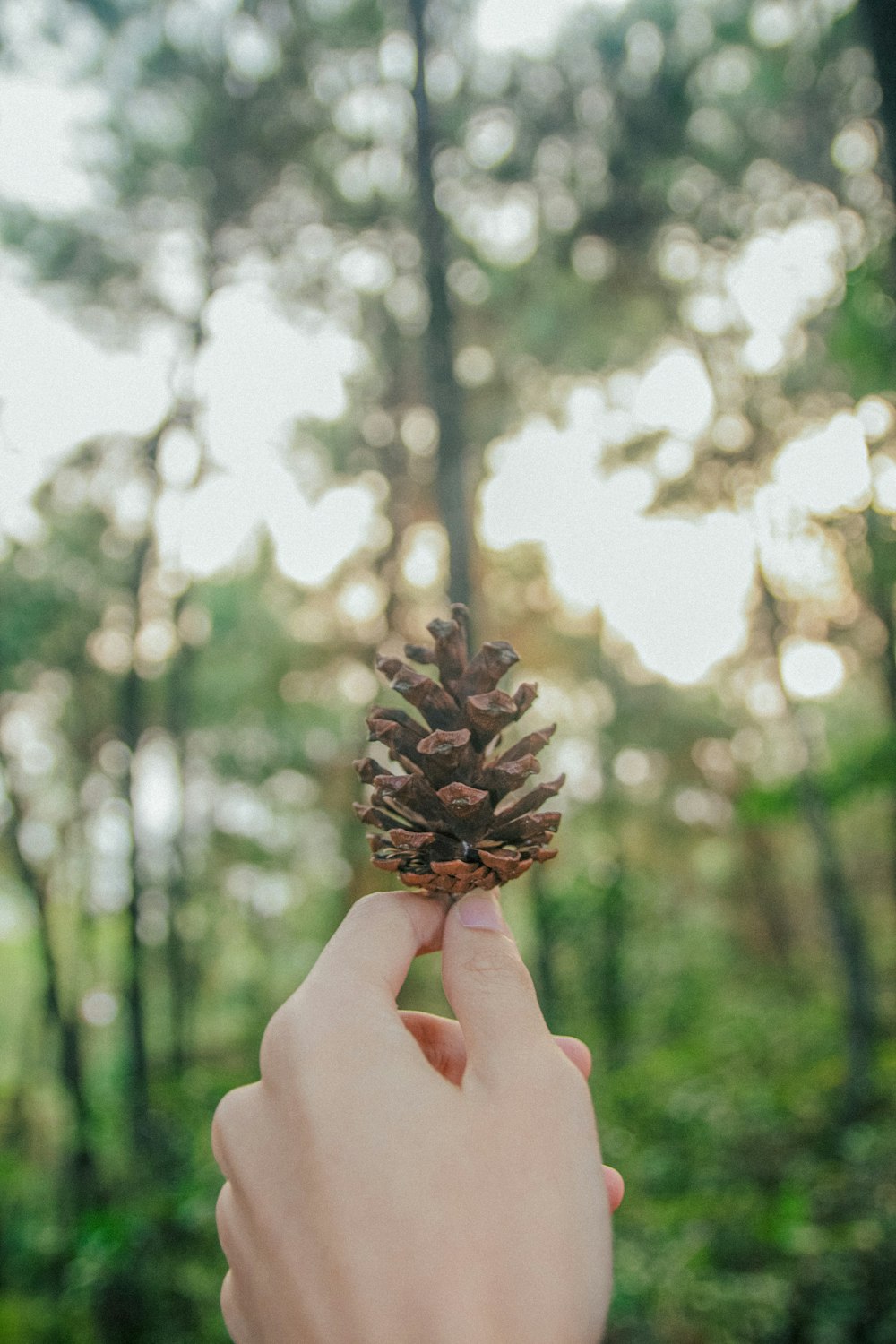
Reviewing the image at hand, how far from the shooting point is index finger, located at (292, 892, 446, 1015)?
109 centimetres

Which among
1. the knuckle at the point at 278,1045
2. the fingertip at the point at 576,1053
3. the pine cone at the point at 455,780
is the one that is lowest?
the fingertip at the point at 576,1053

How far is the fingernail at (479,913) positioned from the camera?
1.26 metres

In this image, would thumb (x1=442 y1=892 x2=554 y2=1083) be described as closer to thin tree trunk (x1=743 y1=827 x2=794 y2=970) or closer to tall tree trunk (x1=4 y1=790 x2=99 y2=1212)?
tall tree trunk (x1=4 y1=790 x2=99 y2=1212)

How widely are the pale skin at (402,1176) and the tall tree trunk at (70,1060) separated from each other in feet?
32.8

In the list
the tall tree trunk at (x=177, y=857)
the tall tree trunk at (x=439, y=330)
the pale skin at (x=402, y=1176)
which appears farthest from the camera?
the tall tree trunk at (x=177, y=857)

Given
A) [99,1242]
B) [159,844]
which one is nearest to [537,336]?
[99,1242]

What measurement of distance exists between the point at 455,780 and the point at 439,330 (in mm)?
4472

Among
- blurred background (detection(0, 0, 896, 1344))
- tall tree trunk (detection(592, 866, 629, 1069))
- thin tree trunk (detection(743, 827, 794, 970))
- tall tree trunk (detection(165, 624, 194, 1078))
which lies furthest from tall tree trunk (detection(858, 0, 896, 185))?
thin tree trunk (detection(743, 827, 794, 970))

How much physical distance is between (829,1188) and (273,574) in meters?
12.0

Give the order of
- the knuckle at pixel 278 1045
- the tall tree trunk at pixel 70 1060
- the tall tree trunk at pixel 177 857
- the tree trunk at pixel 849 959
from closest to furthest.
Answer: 1. the knuckle at pixel 278 1045
2. the tree trunk at pixel 849 959
3. the tall tree trunk at pixel 70 1060
4. the tall tree trunk at pixel 177 857

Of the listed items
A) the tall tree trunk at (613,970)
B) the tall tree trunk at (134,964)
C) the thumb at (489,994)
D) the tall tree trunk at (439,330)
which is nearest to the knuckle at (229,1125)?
the thumb at (489,994)

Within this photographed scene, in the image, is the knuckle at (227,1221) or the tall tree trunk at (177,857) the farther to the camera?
the tall tree trunk at (177,857)

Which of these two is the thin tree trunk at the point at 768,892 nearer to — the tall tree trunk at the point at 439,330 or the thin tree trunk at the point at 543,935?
the thin tree trunk at the point at 543,935

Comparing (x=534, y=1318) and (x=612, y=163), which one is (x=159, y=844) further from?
(x=534, y=1318)
